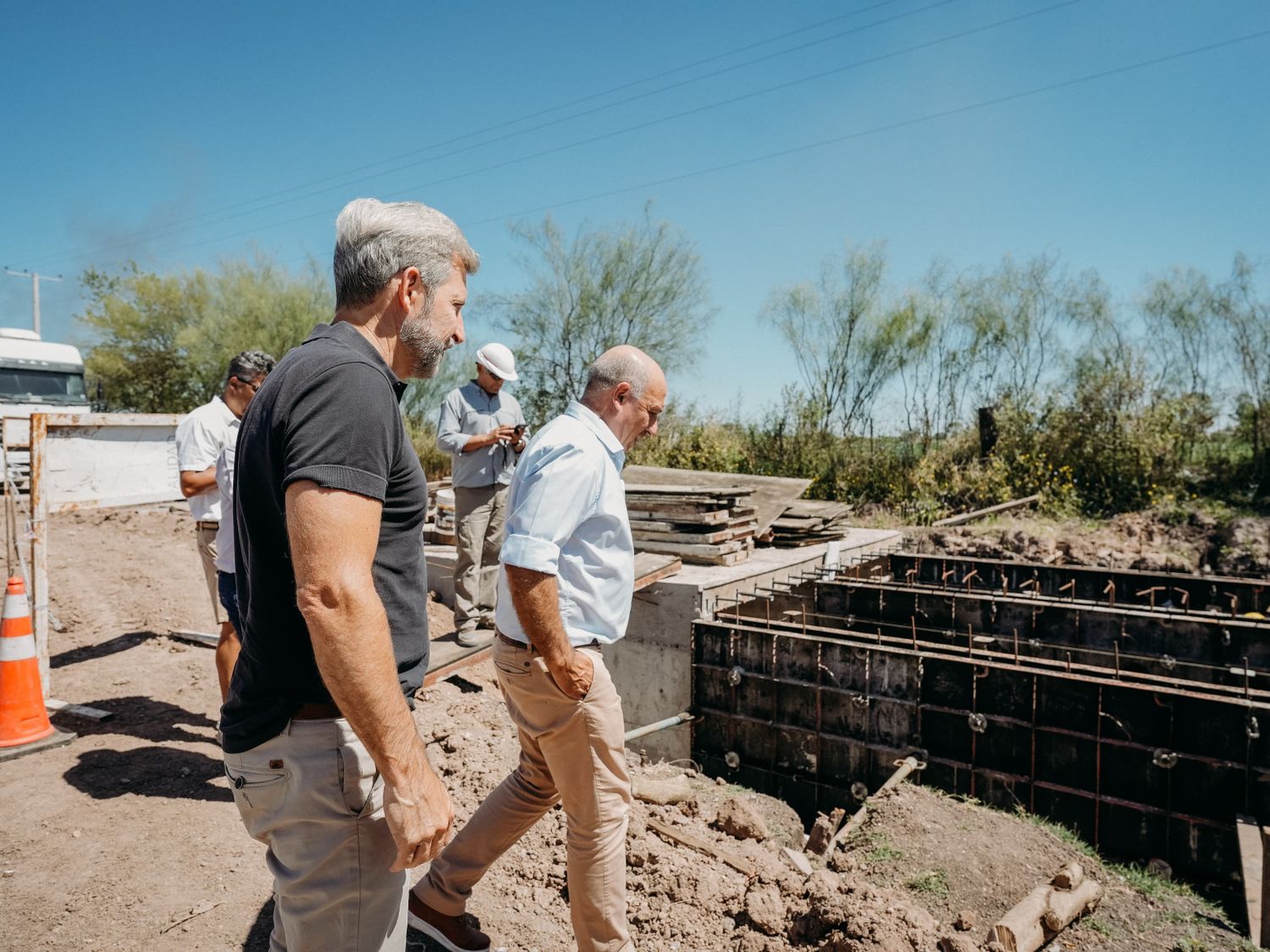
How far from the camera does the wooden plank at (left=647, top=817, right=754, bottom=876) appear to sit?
370 centimetres

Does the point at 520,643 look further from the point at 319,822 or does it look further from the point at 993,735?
the point at 993,735

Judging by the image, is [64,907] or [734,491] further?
[734,491]

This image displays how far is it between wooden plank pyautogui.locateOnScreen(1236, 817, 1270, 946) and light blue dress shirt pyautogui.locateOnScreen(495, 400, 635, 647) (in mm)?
3473

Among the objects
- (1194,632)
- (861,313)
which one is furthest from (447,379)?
(1194,632)

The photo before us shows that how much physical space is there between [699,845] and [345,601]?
301 cm

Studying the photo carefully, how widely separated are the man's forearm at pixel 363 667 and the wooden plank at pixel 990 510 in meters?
→ 13.1

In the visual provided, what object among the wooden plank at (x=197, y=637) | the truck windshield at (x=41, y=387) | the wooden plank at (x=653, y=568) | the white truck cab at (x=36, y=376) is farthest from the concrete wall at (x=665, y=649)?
the truck windshield at (x=41, y=387)

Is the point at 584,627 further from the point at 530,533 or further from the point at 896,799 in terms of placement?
the point at 896,799

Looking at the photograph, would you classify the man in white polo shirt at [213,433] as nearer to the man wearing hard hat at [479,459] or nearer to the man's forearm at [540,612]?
the man wearing hard hat at [479,459]

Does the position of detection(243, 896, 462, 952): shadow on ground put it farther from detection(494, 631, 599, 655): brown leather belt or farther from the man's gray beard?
the man's gray beard

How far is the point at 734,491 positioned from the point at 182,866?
19.6 feet

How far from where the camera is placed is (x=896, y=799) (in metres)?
4.82

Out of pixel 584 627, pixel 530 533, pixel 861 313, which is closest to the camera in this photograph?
pixel 530 533

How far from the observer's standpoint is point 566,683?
2.47 metres
